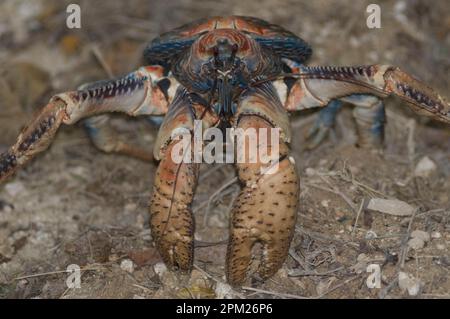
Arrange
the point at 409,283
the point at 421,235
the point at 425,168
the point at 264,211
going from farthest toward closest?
1. the point at 425,168
2. the point at 421,235
3. the point at 409,283
4. the point at 264,211

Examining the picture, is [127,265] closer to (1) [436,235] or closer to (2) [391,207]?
(2) [391,207]

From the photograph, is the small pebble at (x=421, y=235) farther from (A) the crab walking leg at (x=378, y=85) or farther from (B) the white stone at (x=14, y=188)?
(B) the white stone at (x=14, y=188)

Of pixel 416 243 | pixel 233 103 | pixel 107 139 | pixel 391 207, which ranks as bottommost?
pixel 416 243

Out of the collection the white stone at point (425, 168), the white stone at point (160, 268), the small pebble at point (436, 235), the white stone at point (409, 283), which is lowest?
the white stone at point (409, 283)

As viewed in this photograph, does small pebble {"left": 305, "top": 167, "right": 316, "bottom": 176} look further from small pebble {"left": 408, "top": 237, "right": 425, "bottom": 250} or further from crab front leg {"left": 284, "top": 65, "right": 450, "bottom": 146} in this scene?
small pebble {"left": 408, "top": 237, "right": 425, "bottom": 250}

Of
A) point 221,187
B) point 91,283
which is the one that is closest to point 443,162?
point 221,187

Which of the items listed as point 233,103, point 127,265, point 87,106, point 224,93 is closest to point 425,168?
point 233,103

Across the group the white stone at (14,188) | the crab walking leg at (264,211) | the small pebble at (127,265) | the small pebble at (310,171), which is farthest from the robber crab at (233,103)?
the white stone at (14,188)
